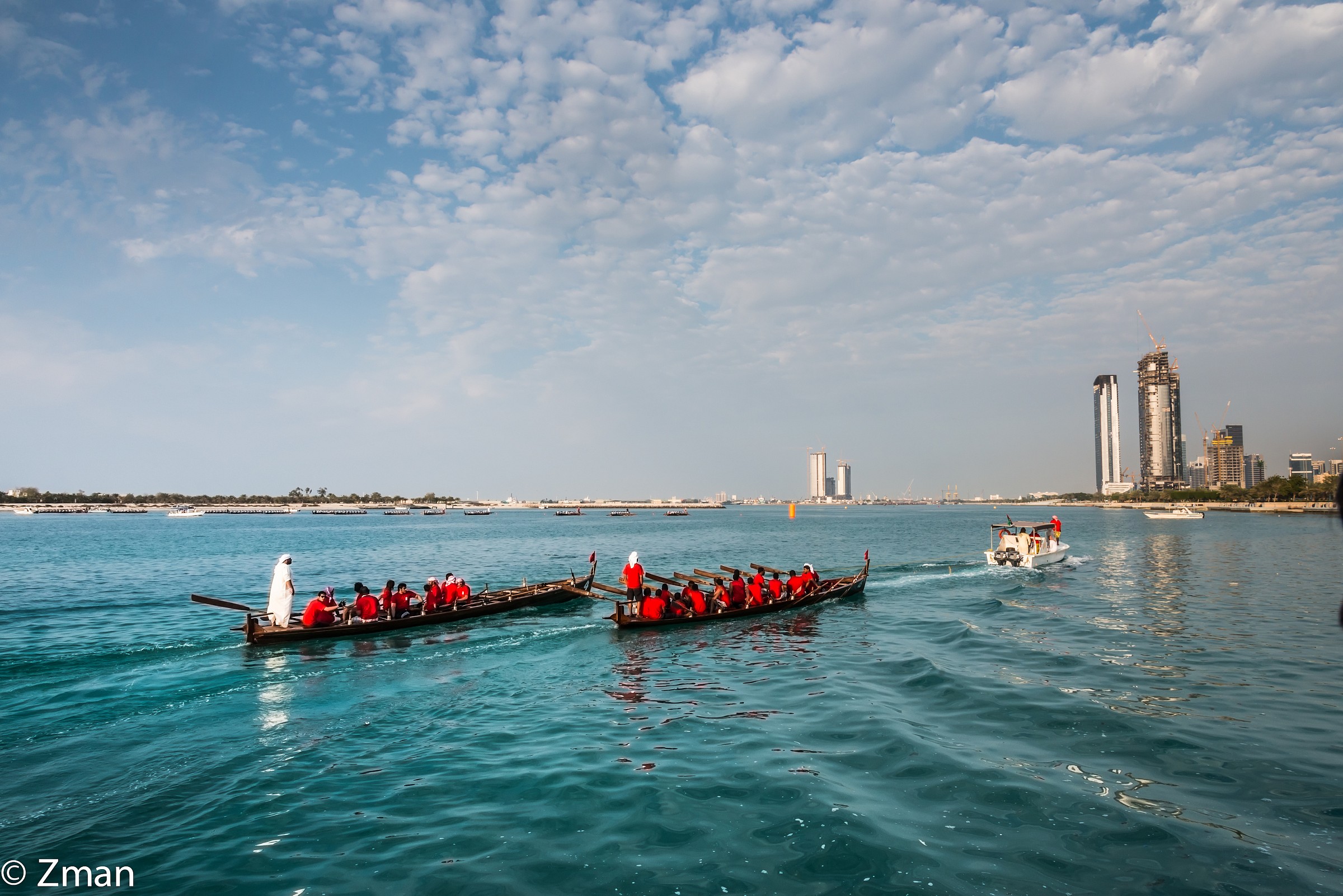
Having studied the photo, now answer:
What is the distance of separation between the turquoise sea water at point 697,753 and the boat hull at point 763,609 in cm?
75

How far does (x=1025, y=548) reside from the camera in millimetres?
46750

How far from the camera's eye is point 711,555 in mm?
67875

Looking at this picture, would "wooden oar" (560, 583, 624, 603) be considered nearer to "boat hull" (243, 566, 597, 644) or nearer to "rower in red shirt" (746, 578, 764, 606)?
"boat hull" (243, 566, 597, 644)

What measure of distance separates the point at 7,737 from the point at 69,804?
5.63 meters

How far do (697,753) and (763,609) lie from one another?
57.4ft

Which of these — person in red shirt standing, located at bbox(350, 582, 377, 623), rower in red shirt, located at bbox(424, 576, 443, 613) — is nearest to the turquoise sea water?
person in red shirt standing, located at bbox(350, 582, 377, 623)

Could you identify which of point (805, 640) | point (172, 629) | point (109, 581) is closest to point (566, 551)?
point (109, 581)

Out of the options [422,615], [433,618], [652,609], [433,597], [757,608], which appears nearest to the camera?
[652,609]

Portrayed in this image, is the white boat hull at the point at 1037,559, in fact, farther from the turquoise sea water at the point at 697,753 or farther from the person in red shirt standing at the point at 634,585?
the person in red shirt standing at the point at 634,585

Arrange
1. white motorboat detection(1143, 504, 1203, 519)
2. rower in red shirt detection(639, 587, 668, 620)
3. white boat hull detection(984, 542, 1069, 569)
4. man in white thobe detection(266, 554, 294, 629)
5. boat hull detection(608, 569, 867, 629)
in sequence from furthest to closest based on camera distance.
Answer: white motorboat detection(1143, 504, 1203, 519), white boat hull detection(984, 542, 1069, 569), rower in red shirt detection(639, 587, 668, 620), boat hull detection(608, 569, 867, 629), man in white thobe detection(266, 554, 294, 629)

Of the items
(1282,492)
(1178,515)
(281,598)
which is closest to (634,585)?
(281,598)

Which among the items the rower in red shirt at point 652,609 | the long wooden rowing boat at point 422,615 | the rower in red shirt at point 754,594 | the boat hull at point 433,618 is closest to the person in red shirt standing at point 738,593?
the rower in red shirt at point 754,594

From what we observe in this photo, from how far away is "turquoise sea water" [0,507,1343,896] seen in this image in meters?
8.79

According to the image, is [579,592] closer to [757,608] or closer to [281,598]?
[757,608]
